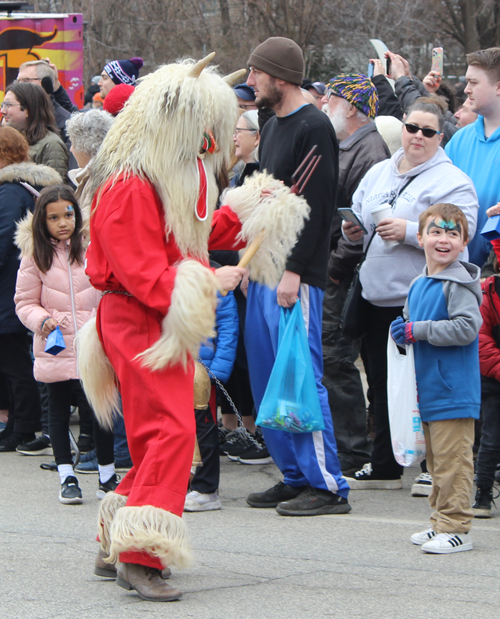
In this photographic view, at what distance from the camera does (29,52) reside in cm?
1109

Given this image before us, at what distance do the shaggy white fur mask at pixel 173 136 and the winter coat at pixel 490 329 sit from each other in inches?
77.9

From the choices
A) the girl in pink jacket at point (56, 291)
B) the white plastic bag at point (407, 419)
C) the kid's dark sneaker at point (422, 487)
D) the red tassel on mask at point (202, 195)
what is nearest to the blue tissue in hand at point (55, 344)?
the girl in pink jacket at point (56, 291)

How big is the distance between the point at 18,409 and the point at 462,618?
407cm

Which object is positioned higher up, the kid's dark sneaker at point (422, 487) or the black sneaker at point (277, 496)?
the black sneaker at point (277, 496)

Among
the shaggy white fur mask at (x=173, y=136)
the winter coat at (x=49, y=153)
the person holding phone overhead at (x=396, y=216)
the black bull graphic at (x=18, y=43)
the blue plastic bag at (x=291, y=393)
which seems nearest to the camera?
the shaggy white fur mask at (x=173, y=136)

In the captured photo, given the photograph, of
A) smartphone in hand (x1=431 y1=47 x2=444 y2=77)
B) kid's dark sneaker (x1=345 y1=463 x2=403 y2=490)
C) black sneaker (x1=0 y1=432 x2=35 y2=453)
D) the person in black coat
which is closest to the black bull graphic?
the person in black coat

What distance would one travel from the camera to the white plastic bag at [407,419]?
416 cm

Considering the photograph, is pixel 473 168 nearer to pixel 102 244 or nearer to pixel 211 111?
pixel 211 111

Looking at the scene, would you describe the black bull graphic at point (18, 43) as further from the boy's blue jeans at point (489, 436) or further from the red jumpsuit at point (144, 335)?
the red jumpsuit at point (144, 335)

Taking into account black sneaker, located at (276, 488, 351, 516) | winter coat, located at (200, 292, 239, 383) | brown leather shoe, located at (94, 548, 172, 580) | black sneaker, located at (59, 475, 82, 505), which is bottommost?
black sneaker, located at (59, 475, 82, 505)

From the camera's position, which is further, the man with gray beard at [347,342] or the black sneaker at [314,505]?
the man with gray beard at [347,342]

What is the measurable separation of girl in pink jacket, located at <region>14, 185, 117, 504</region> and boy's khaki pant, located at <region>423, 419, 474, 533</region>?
219 cm

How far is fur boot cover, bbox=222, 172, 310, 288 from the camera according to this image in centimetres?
380

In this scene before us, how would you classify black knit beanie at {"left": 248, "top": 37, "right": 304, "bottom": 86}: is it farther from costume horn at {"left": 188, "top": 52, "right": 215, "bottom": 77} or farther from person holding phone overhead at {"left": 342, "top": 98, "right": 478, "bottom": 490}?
costume horn at {"left": 188, "top": 52, "right": 215, "bottom": 77}
